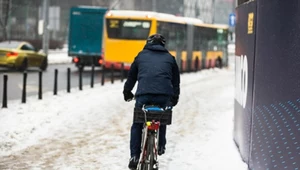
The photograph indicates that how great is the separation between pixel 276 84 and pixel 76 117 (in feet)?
24.4

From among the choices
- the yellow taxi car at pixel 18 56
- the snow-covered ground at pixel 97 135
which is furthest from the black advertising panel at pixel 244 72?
the yellow taxi car at pixel 18 56

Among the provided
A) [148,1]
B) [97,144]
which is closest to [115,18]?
[97,144]

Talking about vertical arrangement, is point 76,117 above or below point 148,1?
below

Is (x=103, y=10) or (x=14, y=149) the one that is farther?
(x=103, y=10)

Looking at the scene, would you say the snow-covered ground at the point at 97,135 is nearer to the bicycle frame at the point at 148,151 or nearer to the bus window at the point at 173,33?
the bicycle frame at the point at 148,151

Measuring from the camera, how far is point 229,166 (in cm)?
838

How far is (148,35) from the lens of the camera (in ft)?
94.3

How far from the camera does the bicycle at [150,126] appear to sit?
651 centimetres

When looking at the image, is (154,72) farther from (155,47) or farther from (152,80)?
(155,47)

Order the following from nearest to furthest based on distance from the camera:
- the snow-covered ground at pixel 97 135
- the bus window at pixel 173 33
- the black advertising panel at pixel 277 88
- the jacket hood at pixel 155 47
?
the black advertising panel at pixel 277 88
the jacket hood at pixel 155 47
the snow-covered ground at pixel 97 135
the bus window at pixel 173 33

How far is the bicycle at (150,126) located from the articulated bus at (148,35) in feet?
71.6

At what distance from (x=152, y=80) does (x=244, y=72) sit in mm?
2492

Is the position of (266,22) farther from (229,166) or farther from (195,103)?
(195,103)

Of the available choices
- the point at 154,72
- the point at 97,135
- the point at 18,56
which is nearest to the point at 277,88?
the point at 154,72
